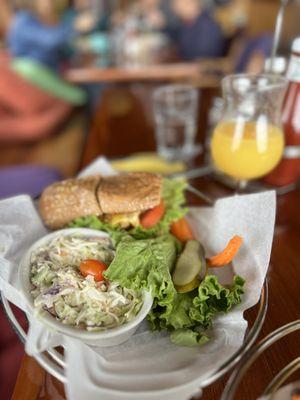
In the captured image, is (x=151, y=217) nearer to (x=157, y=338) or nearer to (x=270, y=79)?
(x=157, y=338)

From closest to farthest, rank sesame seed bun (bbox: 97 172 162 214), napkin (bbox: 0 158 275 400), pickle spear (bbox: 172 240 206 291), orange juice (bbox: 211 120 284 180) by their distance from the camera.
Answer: napkin (bbox: 0 158 275 400) < pickle spear (bbox: 172 240 206 291) < sesame seed bun (bbox: 97 172 162 214) < orange juice (bbox: 211 120 284 180)

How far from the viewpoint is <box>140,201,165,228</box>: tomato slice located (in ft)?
3.80

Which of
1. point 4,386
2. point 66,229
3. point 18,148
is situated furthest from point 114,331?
point 18,148

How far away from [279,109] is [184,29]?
13.9ft

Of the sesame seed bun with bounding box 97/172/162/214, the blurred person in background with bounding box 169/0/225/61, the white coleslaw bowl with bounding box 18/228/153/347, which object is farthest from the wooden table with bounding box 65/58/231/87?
the white coleslaw bowl with bounding box 18/228/153/347

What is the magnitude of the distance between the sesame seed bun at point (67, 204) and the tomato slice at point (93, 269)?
0.74 ft

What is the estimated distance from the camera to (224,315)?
0.87 meters

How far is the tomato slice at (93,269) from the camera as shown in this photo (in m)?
0.94

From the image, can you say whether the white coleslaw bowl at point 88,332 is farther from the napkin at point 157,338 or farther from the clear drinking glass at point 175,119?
the clear drinking glass at point 175,119

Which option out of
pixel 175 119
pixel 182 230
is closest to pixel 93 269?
pixel 182 230

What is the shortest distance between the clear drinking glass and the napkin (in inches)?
29.3

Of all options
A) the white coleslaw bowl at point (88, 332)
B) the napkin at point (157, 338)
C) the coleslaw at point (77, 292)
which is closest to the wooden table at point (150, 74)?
the napkin at point (157, 338)

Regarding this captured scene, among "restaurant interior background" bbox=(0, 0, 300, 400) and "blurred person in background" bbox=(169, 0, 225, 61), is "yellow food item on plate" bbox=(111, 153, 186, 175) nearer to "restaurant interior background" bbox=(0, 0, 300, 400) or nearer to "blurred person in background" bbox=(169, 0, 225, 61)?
"restaurant interior background" bbox=(0, 0, 300, 400)

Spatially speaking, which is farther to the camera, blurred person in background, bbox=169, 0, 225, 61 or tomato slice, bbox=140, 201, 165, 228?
blurred person in background, bbox=169, 0, 225, 61
